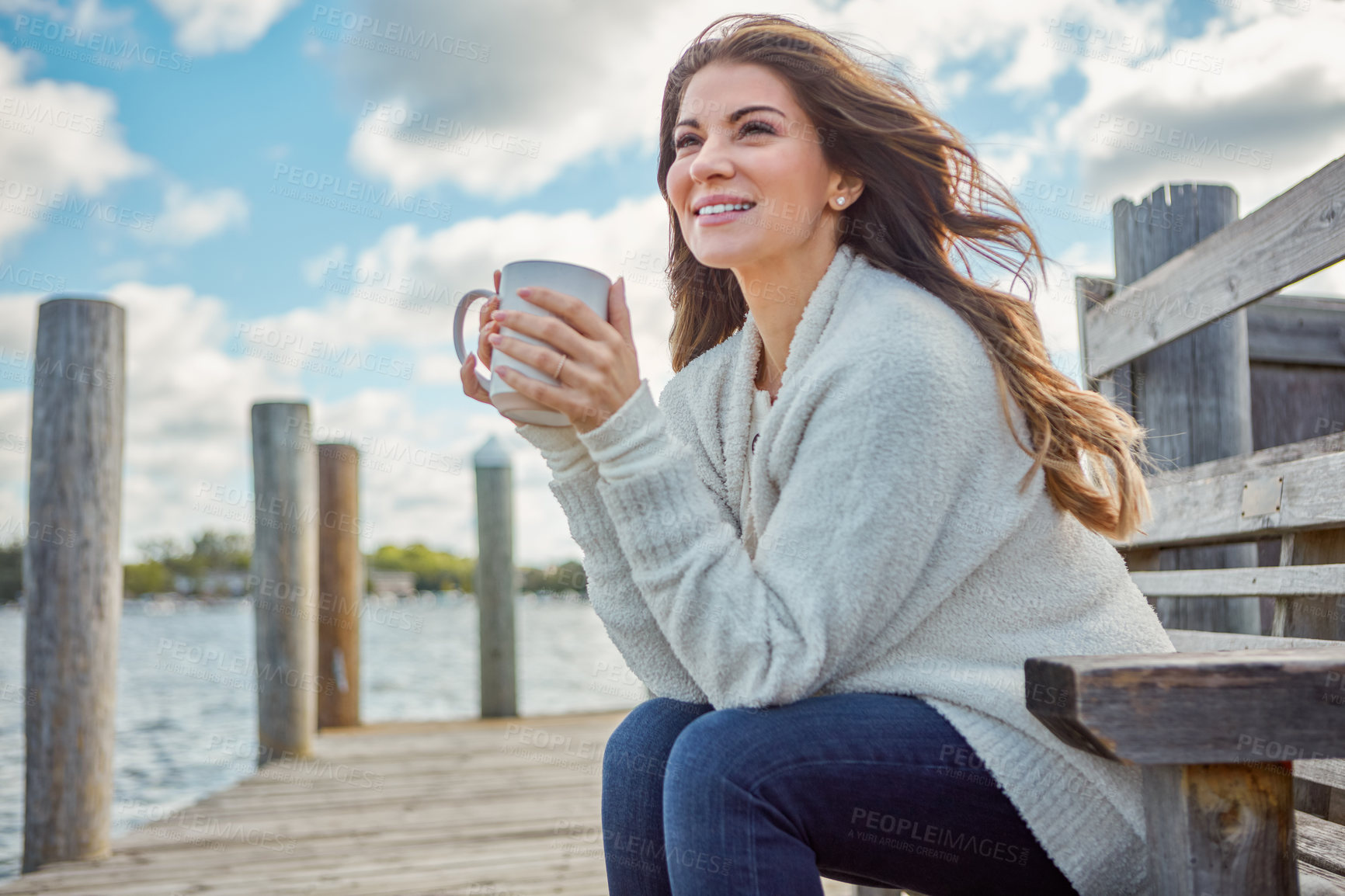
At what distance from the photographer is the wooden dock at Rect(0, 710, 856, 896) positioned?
2727mm

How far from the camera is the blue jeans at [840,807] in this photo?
0.99 m

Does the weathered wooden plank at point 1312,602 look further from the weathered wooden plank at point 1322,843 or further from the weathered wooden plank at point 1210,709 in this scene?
the weathered wooden plank at point 1210,709

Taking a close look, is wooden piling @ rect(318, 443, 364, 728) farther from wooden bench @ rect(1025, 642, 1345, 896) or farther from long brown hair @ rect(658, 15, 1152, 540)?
wooden bench @ rect(1025, 642, 1345, 896)

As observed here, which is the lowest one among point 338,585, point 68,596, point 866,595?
point 338,585

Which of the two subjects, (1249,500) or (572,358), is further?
(1249,500)

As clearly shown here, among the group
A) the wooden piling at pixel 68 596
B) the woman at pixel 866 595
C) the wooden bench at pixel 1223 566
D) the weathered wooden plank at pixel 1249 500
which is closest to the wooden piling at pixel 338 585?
the wooden piling at pixel 68 596

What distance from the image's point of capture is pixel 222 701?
37.5 feet

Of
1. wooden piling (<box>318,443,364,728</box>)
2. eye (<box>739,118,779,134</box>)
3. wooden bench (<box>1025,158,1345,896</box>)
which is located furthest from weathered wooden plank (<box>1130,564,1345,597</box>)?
wooden piling (<box>318,443,364,728</box>)

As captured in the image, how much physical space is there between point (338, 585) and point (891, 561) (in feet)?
15.8

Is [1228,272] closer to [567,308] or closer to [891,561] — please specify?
[891,561]

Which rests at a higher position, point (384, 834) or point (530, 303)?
point (530, 303)

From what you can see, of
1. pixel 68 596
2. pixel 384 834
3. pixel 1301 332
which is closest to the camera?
pixel 1301 332

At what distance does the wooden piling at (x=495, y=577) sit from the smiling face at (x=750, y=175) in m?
4.40

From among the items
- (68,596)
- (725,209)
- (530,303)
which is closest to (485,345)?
(530,303)
